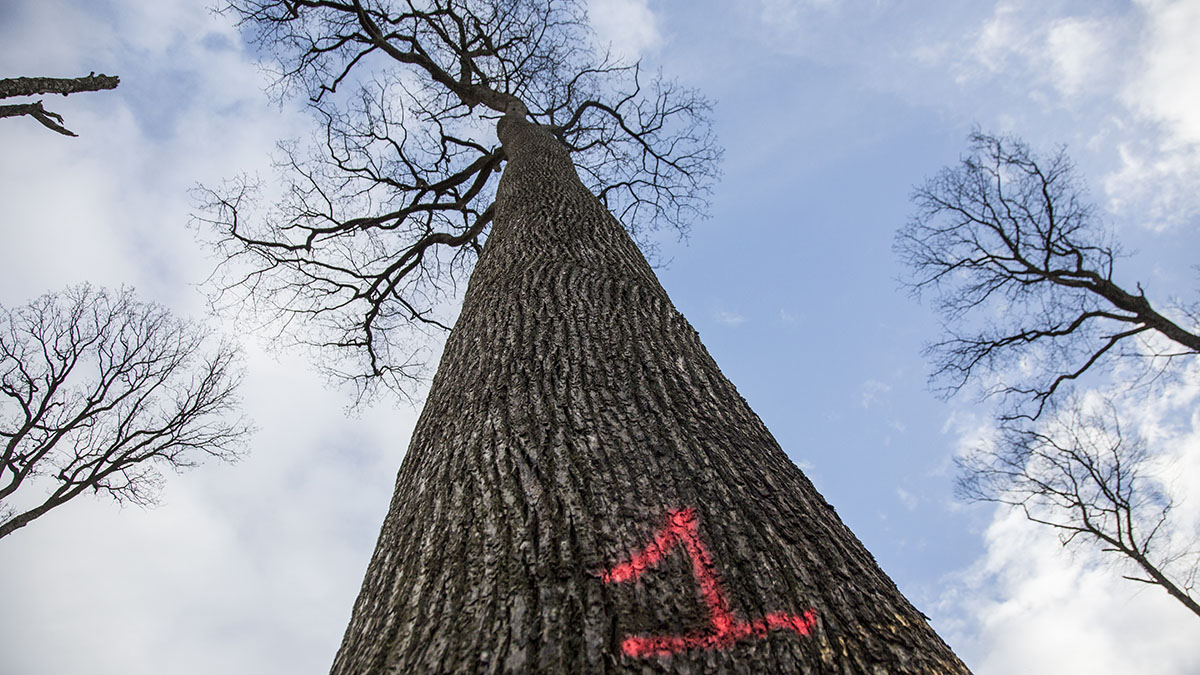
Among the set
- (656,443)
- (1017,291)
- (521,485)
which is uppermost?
(1017,291)

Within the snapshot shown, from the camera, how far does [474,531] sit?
1205 mm

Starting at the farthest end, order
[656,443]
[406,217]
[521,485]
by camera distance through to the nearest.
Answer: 1. [406,217]
2. [656,443]
3. [521,485]

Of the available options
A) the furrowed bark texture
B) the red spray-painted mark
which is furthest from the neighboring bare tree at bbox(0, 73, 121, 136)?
the red spray-painted mark

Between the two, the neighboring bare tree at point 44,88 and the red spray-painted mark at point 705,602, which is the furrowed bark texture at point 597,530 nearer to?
the red spray-painted mark at point 705,602

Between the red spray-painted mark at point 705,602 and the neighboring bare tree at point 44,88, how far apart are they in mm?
4104

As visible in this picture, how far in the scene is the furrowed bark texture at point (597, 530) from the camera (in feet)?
3.07

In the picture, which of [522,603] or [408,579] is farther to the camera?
[408,579]

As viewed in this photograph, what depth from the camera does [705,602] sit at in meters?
0.98

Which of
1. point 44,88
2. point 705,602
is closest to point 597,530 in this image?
point 705,602

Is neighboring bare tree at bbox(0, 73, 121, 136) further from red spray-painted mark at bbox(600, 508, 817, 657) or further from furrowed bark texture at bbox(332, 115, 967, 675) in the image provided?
red spray-painted mark at bbox(600, 508, 817, 657)

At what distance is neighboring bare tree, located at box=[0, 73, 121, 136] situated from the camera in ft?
9.88

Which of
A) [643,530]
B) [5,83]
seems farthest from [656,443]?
[5,83]

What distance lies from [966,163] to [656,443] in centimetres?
1046

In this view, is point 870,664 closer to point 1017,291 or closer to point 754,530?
point 754,530
